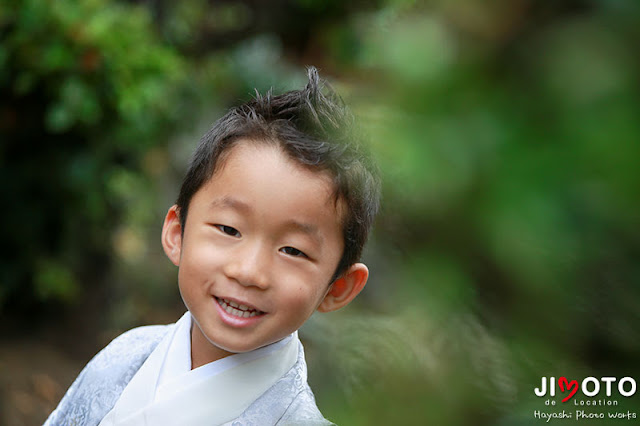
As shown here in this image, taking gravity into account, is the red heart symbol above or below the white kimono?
below

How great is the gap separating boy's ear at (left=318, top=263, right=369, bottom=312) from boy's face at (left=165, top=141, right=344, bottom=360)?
65mm

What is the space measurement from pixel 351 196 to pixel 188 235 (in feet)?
0.88

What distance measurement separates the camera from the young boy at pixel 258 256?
99 centimetres

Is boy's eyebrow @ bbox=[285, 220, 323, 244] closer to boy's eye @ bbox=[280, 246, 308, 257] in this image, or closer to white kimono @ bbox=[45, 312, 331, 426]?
boy's eye @ bbox=[280, 246, 308, 257]

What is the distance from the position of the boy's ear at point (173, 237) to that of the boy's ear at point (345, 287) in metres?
0.27

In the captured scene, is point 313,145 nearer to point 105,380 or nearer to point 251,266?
point 251,266

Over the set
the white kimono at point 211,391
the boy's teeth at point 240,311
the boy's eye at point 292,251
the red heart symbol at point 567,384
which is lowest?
the red heart symbol at point 567,384

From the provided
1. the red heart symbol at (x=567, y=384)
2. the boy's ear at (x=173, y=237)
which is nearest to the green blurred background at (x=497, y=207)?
the red heart symbol at (x=567, y=384)

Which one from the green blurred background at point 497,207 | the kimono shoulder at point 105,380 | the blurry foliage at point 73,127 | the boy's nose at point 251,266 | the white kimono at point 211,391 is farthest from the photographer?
the blurry foliage at point 73,127

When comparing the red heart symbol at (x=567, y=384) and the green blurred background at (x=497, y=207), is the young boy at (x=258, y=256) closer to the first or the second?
the green blurred background at (x=497, y=207)

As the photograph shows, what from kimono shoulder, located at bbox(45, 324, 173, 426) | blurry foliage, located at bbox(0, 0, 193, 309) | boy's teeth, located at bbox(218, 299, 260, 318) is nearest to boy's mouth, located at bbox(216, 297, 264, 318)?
boy's teeth, located at bbox(218, 299, 260, 318)

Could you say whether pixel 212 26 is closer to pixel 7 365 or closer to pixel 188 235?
pixel 7 365

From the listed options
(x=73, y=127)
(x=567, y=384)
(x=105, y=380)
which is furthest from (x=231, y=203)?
(x=73, y=127)

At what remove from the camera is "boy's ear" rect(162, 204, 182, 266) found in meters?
1.17
